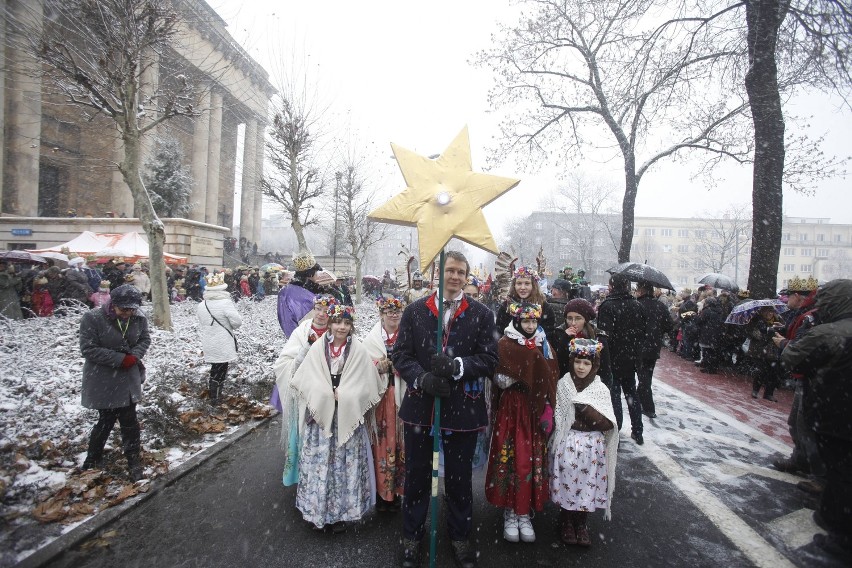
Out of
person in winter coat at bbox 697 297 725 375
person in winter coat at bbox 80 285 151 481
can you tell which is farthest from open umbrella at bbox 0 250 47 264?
person in winter coat at bbox 697 297 725 375

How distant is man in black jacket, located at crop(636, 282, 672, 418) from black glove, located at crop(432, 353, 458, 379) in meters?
3.58

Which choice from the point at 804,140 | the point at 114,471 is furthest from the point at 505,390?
the point at 804,140

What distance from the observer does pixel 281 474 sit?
449cm

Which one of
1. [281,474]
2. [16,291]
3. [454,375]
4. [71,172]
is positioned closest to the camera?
[454,375]

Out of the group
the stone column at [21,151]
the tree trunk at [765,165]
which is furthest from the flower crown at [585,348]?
the stone column at [21,151]

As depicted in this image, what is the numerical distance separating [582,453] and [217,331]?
527 cm

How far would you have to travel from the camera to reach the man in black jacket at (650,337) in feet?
18.2

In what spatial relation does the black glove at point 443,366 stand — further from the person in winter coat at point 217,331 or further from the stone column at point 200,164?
the stone column at point 200,164

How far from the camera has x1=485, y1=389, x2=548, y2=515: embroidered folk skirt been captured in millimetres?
3330

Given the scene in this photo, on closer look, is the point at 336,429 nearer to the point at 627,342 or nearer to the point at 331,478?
the point at 331,478

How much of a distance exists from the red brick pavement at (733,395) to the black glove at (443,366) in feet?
17.4

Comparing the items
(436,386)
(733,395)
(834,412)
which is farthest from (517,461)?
(733,395)

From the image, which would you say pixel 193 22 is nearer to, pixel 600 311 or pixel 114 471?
pixel 114 471

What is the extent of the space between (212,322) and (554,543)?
5.36m
